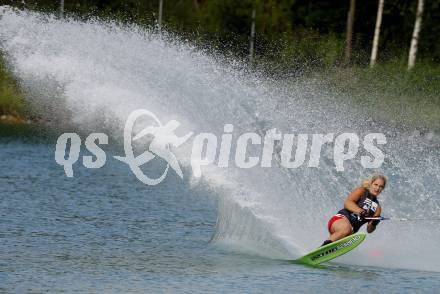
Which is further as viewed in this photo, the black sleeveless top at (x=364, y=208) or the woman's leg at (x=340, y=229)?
the black sleeveless top at (x=364, y=208)

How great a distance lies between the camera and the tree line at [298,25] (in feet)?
135

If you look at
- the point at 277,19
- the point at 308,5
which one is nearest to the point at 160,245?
the point at 277,19

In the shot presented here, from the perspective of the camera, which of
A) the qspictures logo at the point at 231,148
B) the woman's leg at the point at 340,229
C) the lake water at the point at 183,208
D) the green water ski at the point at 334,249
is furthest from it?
the qspictures logo at the point at 231,148

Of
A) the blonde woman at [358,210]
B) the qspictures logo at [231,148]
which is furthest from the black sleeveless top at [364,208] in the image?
the qspictures logo at [231,148]

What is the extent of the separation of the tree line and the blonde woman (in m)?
23.2

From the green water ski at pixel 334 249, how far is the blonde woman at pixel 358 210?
13cm

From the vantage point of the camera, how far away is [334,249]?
48.1ft

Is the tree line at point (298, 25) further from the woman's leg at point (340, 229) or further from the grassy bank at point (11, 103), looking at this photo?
the woman's leg at point (340, 229)

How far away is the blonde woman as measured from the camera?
14742 mm

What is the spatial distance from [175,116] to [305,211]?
97.6 inches

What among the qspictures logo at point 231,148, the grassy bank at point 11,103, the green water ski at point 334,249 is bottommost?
the green water ski at point 334,249

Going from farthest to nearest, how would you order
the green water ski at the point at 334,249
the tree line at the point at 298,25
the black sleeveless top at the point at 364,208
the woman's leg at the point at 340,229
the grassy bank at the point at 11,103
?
the grassy bank at the point at 11,103
the tree line at the point at 298,25
the black sleeveless top at the point at 364,208
the woman's leg at the point at 340,229
the green water ski at the point at 334,249

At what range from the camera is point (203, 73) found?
18031 millimetres

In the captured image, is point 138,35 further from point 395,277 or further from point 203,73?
point 395,277
